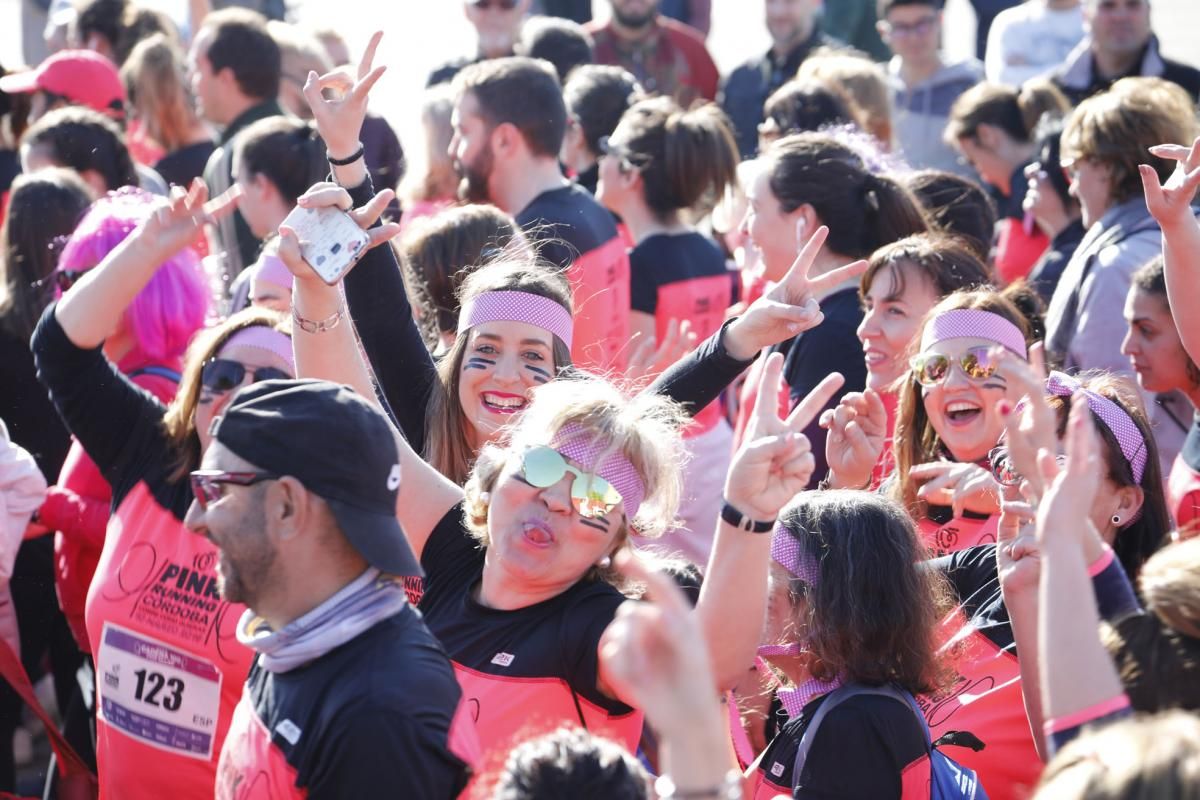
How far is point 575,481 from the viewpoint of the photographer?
10.2ft

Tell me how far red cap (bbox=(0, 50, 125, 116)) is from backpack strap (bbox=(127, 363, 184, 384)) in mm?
3687

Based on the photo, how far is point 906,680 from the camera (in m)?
3.05

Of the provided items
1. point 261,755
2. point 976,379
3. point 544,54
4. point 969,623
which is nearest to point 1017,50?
point 544,54

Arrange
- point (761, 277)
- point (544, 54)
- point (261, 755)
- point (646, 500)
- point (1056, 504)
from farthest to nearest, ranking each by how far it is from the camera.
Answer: point (544, 54), point (761, 277), point (646, 500), point (261, 755), point (1056, 504)

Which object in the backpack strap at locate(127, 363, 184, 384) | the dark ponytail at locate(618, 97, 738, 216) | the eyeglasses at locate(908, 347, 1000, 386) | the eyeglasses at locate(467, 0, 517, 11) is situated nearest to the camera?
the eyeglasses at locate(908, 347, 1000, 386)

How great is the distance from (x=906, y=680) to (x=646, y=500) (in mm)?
654

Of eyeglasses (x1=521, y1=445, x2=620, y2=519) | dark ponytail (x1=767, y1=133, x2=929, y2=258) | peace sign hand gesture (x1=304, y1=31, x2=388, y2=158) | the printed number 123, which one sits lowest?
the printed number 123

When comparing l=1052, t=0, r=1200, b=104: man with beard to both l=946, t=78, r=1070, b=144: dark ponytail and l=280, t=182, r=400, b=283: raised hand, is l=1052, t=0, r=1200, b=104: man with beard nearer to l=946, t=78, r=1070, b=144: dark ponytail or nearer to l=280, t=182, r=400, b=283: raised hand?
l=946, t=78, r=1070, b=144: dark ponytail

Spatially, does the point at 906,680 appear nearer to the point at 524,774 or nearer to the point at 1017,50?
the point at 524,774

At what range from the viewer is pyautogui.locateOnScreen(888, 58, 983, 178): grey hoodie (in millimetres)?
8602

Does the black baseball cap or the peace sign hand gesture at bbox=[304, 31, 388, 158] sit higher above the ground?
the peace sign hand gesture at bbox=[304, 31, 388, 158]

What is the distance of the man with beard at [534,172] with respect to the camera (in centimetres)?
543

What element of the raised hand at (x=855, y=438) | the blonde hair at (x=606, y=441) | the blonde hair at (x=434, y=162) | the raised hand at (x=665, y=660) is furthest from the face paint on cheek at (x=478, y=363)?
the blonde hair at (x=434, y=162)

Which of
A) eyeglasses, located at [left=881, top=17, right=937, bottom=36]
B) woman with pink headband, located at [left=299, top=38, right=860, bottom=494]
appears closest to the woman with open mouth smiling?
woman with pink headband, located at [left=299, top=38, right=860, bottom=494]
